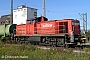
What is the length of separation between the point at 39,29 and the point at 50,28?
1.49 meters

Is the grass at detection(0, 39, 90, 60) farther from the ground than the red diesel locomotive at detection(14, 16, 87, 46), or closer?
closer

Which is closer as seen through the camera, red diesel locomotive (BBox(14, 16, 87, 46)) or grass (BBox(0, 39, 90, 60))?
grass (BBox(0, 39, 90, 60))

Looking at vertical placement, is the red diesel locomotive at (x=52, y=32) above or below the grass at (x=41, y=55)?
above

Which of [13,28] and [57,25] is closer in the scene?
[57,25]

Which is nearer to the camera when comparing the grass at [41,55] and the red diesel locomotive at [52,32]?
the grass at [41,55]

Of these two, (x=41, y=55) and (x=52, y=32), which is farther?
(x=52, y=32)

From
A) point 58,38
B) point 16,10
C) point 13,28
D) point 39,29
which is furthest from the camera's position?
point 16,10

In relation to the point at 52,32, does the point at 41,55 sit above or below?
below

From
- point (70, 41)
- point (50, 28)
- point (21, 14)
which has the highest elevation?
point (21, 14)

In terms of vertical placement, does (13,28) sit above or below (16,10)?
below

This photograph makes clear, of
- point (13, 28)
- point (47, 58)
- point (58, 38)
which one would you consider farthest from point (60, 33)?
point (47, 58)

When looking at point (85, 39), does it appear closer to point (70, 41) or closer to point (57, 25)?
point (70, 41)

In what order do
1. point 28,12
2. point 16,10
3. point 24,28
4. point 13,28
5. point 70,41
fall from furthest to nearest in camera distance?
point 16,10 → point 28,12 → point 13,28 → point 24,28 → point 70,41

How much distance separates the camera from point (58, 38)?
16.3m
